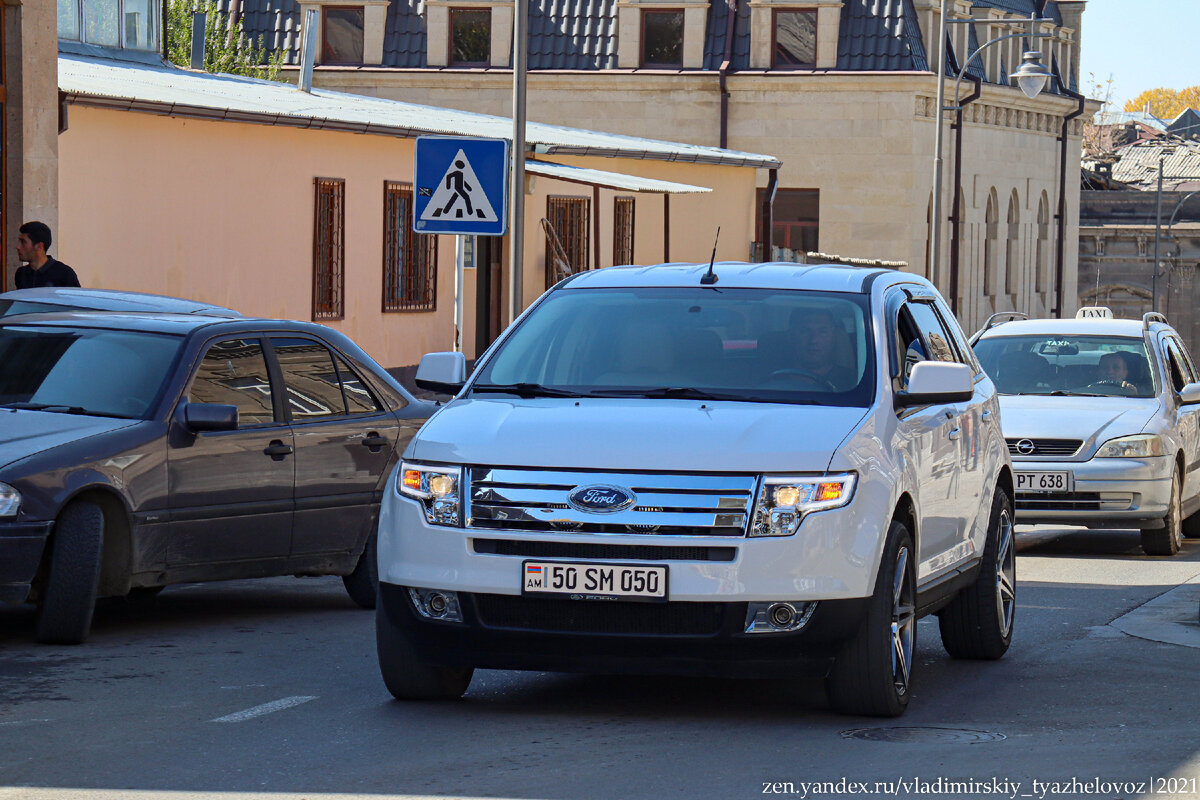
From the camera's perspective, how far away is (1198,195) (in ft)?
314

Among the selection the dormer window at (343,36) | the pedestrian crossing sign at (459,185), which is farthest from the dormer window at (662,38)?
the pedestrian crossing sign at (459,185)

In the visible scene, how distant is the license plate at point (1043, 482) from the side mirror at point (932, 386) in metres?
7.09

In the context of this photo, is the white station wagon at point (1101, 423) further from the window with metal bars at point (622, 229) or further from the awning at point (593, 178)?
the window with metal bars at point (622, 229)

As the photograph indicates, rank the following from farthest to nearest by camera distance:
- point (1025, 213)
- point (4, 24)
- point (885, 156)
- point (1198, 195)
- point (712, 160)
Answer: point (1198, 195) → point (1025, 213) → point (885, 156) → point (712, 160) → point (4, 24)

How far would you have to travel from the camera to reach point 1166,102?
14600cm

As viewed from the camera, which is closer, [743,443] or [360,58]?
[743,443]

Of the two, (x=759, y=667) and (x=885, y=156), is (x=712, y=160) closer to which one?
(x=885, y=156)

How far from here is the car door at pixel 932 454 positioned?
8.36 meters

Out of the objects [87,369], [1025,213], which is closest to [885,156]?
A: [1025,213]

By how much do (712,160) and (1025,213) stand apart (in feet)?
97.2

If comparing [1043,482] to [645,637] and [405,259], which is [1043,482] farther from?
[405,259]

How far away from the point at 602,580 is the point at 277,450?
3.54 meters

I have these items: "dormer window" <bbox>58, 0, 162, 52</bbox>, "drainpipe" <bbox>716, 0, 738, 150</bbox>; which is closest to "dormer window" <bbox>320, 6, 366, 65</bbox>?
"drainpipe" <bbox>716, 0, 738, 150</bbox>

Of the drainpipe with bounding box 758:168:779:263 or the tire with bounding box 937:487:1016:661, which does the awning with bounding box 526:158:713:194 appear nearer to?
the drainpipe with bounding box 758:168:779:263
